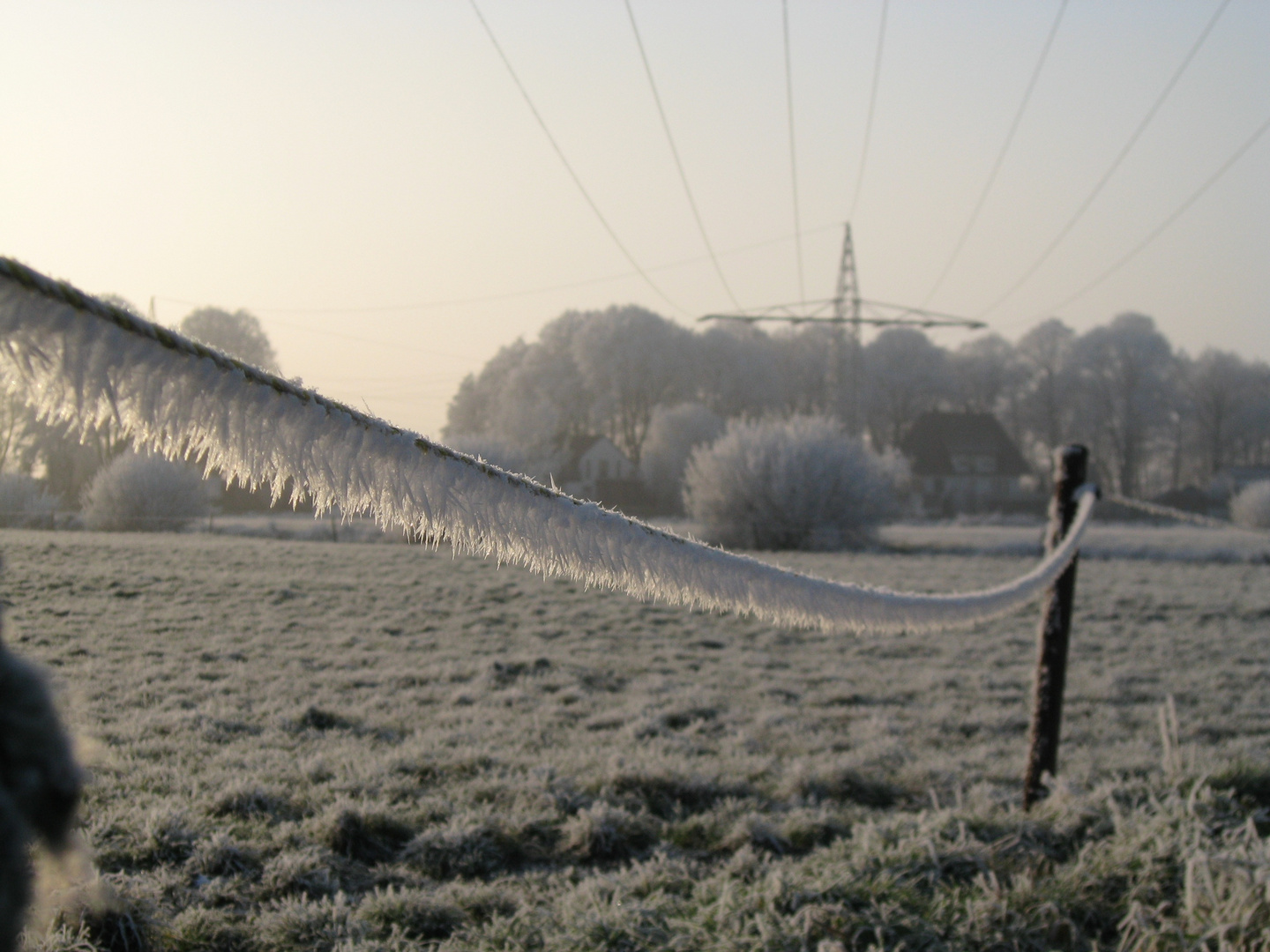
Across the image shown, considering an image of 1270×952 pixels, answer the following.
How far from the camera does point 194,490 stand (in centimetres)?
414

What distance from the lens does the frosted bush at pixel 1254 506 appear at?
30812mm

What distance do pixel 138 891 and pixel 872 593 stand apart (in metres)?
2.16

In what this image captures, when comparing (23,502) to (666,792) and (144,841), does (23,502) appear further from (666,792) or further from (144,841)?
(666,792)

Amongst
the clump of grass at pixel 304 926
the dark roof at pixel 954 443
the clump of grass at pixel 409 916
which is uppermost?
the dark roof at pixel 954 443

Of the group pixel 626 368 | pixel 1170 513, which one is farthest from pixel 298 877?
pixel 626 368

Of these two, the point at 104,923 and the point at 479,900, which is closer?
the point at 104,923

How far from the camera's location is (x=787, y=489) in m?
22.1

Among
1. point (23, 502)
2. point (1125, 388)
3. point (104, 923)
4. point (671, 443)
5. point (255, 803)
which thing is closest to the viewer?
point (23, 502)

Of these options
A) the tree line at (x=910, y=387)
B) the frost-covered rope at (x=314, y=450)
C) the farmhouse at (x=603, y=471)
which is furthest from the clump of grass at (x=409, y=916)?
the tree line at (x=910, y=387)

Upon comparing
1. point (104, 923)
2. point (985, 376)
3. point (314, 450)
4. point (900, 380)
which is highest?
point (985, 376)

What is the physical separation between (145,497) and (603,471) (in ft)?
136

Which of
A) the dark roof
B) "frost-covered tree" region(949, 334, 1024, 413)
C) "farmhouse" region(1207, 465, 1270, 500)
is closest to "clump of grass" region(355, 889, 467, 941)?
the dark roof

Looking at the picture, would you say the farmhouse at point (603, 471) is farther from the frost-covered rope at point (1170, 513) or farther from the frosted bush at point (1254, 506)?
the frost-covered rope at point (1170, 513)

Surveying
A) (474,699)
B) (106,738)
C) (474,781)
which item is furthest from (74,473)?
(474,699)
